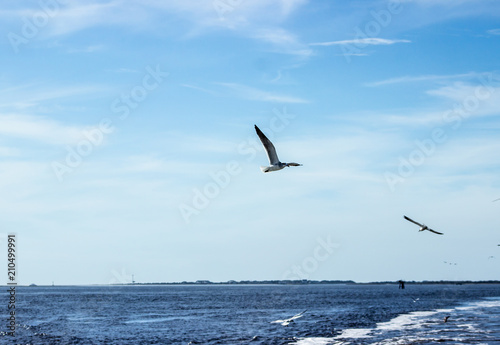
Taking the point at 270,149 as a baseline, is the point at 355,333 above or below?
below

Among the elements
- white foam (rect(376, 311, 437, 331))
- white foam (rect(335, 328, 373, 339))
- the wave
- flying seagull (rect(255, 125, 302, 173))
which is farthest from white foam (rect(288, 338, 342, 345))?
flying seagull (rect(255, 125, 302, 173))

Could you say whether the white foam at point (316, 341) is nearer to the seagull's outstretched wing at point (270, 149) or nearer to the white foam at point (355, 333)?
the white foam at point (355, 333)

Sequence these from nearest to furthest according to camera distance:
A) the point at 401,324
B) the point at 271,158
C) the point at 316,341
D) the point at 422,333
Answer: the point at 271,158, the point at 316,341, the point at 422,333, the point at 401,324

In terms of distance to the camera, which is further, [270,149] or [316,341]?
[316,341]

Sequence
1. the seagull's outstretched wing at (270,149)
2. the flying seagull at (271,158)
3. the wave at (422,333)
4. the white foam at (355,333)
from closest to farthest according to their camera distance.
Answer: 1. the seagull's outstretched wing at (270,149)
2. the flying seagull at (271,158)
3. the wave at (422,333)
4. the white foam at (355,333)

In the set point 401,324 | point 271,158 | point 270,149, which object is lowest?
point 401,324

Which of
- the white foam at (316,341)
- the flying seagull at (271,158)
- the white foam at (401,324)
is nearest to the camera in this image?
the flying seagull at (271,158)

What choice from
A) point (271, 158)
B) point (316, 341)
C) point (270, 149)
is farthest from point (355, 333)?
point (270, 149)

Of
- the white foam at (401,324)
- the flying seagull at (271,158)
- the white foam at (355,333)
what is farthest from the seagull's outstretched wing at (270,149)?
the white foam at (401,324)

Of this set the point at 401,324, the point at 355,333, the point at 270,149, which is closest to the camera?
the point at 270,149

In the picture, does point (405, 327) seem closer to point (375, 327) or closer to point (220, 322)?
point (375, 327)

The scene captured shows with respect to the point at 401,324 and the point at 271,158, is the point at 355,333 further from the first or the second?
the point at 271,158

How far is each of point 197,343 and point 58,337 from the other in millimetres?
13940

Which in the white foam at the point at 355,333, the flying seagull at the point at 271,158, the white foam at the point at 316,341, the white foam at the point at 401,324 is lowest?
the white foam at the point at 401,324
